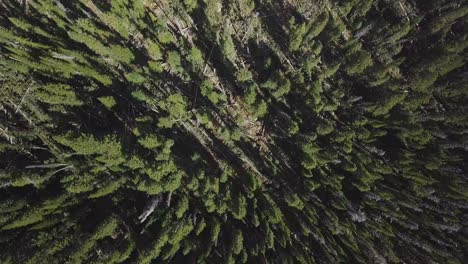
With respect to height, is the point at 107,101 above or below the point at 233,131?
above

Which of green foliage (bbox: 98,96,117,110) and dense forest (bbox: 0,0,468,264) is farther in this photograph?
green foliage (bbox: 98,96,117,110)

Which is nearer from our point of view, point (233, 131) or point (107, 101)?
point (107, 101)

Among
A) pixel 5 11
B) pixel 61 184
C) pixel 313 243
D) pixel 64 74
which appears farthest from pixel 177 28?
pixel 313 243

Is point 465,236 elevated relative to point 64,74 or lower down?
lower down

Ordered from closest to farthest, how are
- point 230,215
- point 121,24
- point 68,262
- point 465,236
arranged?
point 68,262, point 121,24, point 230,215, point 465,236

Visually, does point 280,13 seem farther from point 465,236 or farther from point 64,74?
point 465,236

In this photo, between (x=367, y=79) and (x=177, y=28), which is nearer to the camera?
(x=177, y=28)

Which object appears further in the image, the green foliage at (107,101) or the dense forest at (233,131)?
the green foliage at (107,101)

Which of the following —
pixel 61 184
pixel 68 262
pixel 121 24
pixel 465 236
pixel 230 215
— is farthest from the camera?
pixel 465 236
